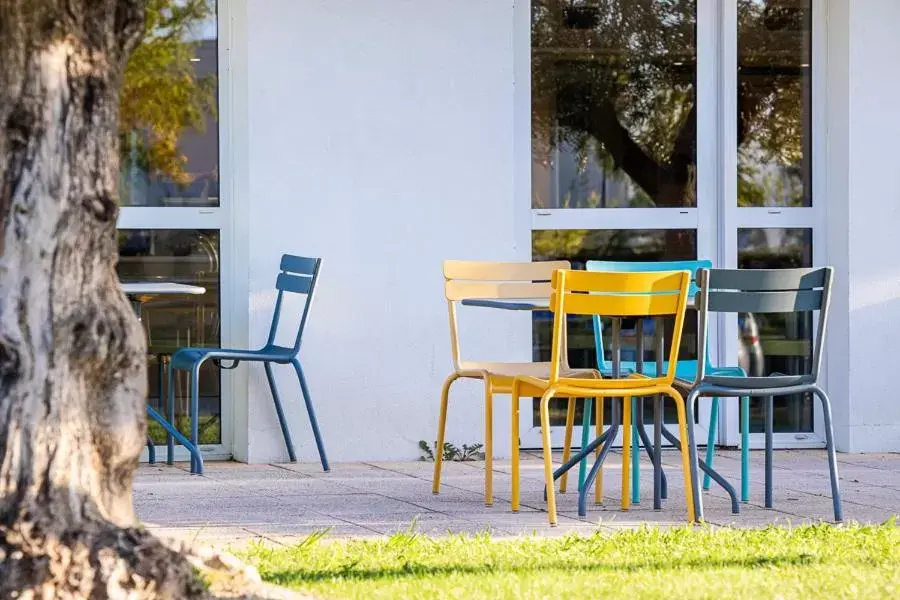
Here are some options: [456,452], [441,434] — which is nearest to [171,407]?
[456,452]

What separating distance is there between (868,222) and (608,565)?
139 inches

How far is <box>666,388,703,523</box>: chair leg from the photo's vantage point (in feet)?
15.3

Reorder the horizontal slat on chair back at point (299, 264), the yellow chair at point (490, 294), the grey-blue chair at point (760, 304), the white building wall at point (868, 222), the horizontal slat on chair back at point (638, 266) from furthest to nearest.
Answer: the white building wall at point (868, 222)
the horizontal slat on chair back at point (299, 264)
the horizontal slat on chair back at point (638, 266)
the yellow chair at point (490, 294)
the grey-blue chair at point (760, 304)

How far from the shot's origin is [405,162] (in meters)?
6.50

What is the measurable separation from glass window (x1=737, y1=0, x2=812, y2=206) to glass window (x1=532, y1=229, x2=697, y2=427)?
0.41 m

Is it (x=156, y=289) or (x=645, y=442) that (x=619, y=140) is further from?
(x=156, y=289)

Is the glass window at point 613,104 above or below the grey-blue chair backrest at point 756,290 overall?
above

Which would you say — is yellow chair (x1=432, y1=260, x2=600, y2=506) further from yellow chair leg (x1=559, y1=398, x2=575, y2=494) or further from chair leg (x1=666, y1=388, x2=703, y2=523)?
chair leg (x1=666, y1=388, x2=703, y2=523)

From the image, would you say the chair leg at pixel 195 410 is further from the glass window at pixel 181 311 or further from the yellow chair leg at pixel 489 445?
the yellow chair leg at pixel 489 445

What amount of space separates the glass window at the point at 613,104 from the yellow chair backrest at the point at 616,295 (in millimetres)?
2159

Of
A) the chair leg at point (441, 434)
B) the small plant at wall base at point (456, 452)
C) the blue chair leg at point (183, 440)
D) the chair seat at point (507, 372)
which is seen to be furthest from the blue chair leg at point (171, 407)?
the chair seat at point (507, 372)

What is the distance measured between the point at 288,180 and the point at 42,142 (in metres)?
3.47

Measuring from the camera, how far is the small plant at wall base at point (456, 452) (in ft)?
21.4

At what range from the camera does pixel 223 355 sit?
20.0 feet
